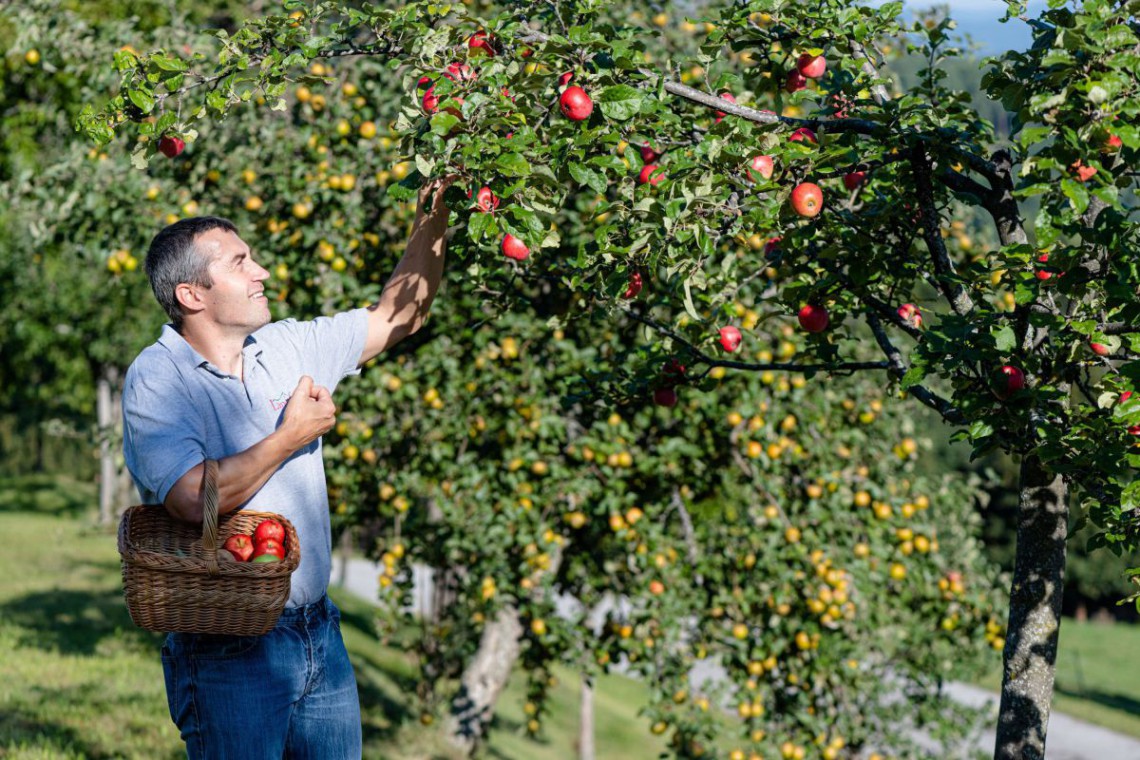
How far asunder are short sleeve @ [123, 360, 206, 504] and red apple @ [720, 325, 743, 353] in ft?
5.50

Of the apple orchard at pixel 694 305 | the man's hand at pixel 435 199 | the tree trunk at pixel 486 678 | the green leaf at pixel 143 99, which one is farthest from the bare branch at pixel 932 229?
the tree trunk at pixel 486 678

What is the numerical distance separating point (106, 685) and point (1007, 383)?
5.41m

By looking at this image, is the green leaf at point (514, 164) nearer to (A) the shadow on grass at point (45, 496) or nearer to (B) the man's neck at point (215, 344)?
(B) the man's neck at point (215, 344)

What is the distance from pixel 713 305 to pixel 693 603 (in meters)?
2.06

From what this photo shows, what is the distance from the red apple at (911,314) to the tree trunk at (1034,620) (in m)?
0.56

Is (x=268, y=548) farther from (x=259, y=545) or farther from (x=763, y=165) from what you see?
(x=763, y=165)

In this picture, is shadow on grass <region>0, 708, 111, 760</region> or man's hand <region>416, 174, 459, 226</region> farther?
shadow on grass <region>0, 708, 111, 760</region>

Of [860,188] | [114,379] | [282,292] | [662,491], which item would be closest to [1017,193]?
[860,188]

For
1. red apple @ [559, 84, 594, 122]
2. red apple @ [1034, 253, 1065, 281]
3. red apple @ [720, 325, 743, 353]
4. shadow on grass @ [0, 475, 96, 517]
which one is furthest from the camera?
shadow on grass @ [0, 475, 96, 517]

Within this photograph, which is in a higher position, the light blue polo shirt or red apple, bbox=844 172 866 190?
red apple, bbox=844 172 866 190

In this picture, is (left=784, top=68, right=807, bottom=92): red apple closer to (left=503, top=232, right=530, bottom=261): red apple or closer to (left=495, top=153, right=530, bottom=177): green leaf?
(left=503, top=232, right=530, bottom=261): red apple

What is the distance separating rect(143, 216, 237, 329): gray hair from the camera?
2.36 metres

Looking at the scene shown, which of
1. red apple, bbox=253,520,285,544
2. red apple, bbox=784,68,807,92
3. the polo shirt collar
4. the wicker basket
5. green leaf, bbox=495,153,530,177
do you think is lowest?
the wicker basket

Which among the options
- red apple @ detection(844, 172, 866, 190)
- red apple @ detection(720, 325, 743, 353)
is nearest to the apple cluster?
red apple @ detection(720, 325, 743, 353)
